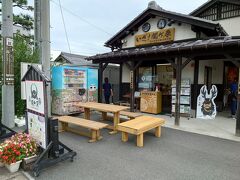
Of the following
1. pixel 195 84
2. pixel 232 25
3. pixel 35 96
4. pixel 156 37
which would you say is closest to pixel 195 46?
pixel 195 84

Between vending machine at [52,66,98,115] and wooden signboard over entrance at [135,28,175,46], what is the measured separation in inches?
133

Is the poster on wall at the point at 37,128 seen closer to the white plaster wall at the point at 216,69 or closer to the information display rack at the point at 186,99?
the information display rack at the point at 186,99

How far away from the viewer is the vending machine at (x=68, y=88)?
7465 mm

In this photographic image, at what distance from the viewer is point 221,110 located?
9156 millimetres

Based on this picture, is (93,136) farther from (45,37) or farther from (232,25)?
(232,25)

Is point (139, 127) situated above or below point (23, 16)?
below

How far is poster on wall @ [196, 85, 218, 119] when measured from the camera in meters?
6.88

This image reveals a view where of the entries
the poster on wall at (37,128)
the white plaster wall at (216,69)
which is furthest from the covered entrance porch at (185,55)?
the poster on wall at (37,128)

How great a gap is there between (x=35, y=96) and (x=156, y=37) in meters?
7.24

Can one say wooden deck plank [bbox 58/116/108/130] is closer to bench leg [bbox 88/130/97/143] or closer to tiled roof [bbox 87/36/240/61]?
bench leg [bbox 88/130/97/143]

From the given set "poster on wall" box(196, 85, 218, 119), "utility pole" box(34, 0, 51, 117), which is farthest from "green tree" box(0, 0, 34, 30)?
"poster on wall" box(196, 85, 218, 119)

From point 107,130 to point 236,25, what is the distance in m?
9.14

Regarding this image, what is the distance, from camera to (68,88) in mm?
7641

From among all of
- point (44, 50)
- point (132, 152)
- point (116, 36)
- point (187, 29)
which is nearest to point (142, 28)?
point (116, 36)
